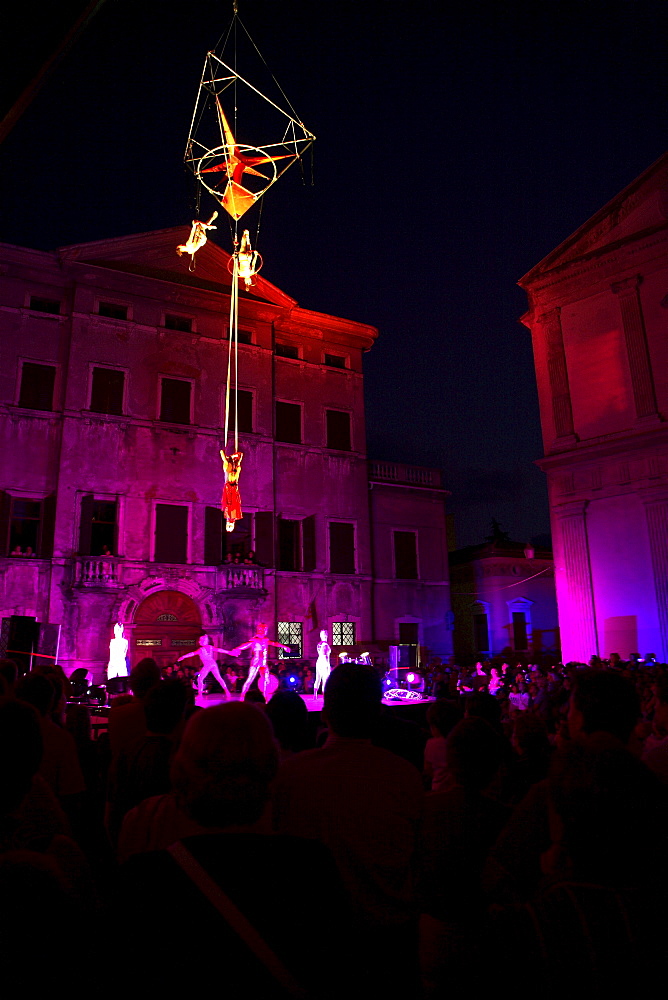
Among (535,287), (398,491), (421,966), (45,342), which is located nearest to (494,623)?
(398,491)

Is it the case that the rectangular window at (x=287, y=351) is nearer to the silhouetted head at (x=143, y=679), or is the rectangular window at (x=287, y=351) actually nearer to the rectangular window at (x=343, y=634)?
the rectangular window at (x=343, y=634)

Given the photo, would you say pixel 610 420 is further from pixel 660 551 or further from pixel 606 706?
pixel 606 706

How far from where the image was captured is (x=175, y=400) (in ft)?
76.4

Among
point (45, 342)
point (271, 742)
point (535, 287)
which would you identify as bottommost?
point (271, 742)

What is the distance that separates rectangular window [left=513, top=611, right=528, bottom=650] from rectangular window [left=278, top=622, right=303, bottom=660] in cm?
1069

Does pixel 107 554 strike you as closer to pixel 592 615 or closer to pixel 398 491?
pixel 398 491

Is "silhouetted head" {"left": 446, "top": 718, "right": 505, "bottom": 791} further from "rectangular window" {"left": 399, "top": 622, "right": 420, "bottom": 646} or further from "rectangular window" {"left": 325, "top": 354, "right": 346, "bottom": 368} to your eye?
"rectangular window" {"left": 325, "top": 354, "right": 346, "bottom": 368}

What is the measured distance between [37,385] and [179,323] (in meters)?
5.53

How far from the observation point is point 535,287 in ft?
77.6

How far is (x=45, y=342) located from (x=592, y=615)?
19666mm

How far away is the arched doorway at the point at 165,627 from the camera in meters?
20.9

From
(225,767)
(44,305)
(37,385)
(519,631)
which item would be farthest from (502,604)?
(225,767)

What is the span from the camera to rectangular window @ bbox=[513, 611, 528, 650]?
29.2 m

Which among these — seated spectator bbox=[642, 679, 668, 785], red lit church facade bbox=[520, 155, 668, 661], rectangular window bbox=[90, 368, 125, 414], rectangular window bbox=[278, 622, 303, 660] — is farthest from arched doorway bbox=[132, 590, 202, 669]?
seated spectator bbox=[642, 679, 668, 785]
